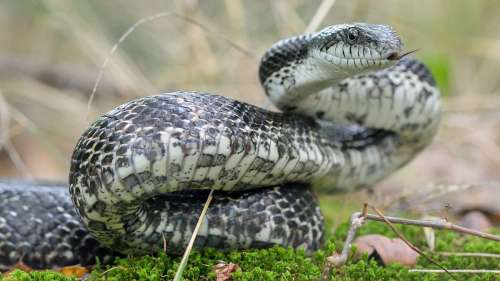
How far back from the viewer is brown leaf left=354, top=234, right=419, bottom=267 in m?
4.38

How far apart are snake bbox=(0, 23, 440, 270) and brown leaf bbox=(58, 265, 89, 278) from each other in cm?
15

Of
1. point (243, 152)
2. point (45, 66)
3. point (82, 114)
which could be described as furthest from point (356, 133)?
point (45, 66)

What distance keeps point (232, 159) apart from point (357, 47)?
1.10 m

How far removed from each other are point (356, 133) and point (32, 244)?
2723 mm

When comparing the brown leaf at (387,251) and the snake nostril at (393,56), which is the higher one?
the snake nostril at (393,56)

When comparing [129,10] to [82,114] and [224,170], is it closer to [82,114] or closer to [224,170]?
[82,114]

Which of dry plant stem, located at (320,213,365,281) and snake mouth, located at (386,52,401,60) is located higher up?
snake mouth, located at (386,52,401,60)

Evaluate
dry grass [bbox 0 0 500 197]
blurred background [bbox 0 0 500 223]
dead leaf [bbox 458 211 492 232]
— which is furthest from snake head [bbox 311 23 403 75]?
dry grass [bbox 0 0 500 197]

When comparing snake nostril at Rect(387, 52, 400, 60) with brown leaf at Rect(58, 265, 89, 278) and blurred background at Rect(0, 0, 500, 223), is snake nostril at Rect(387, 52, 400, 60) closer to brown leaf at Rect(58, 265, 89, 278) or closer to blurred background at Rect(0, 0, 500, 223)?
brown leaf at Rect(58, 265, 89, 278)

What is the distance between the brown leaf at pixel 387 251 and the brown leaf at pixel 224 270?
3.02ft

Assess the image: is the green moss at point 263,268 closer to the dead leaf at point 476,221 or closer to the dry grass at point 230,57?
the dead leaf at point 476,221

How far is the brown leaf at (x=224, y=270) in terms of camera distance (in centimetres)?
385

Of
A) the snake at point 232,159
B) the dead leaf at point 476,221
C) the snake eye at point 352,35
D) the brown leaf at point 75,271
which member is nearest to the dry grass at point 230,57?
the dead leaf at point 476,221

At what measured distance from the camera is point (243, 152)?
3.97 meters
